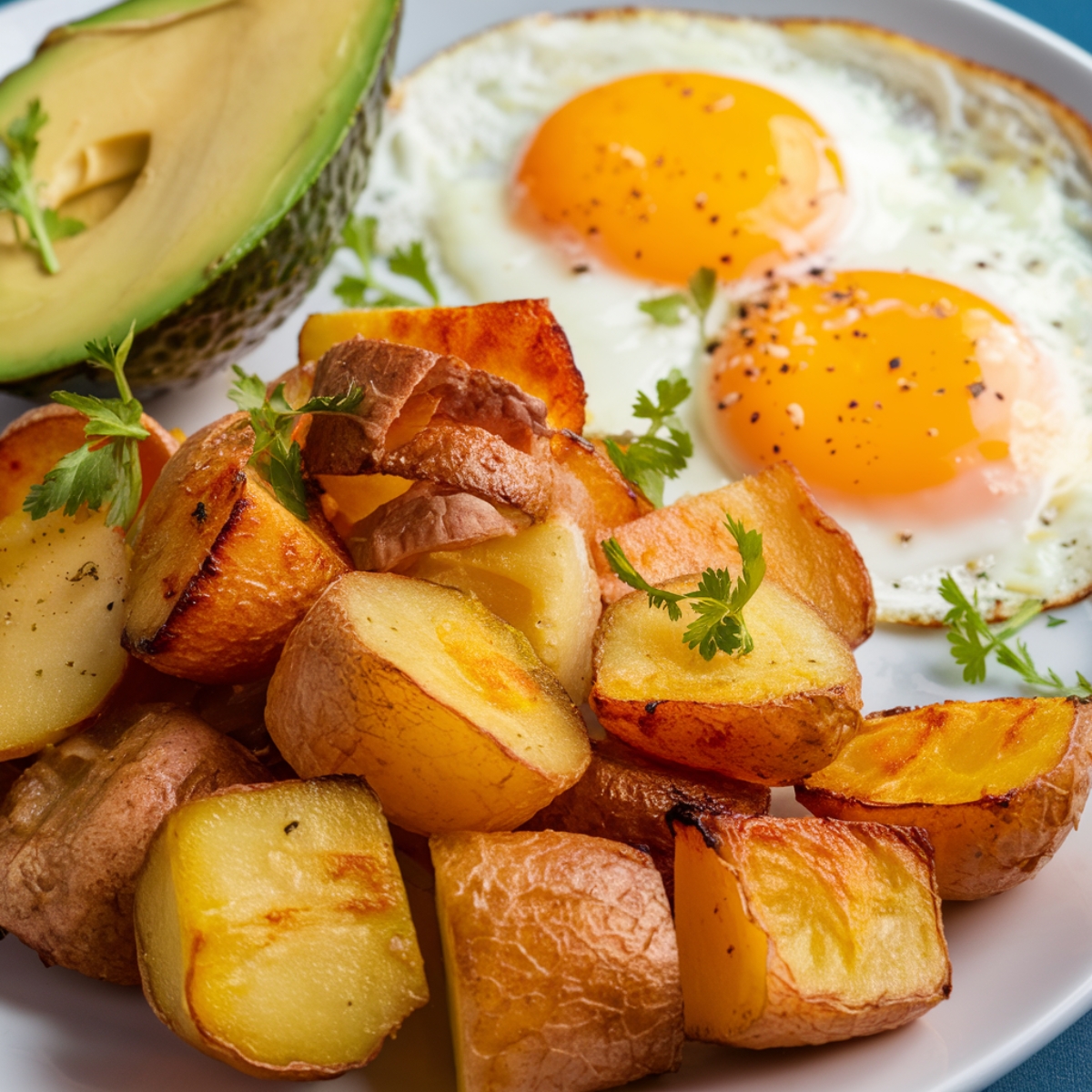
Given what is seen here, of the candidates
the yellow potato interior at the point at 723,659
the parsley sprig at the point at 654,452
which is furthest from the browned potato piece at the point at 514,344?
the yellow potato interior at the point at 723,659

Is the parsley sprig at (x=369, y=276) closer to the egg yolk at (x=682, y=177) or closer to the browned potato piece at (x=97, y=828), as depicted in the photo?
the egg yolk at (x=682, y=177)

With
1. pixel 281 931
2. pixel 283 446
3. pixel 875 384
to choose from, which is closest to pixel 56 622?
pixel 283 446

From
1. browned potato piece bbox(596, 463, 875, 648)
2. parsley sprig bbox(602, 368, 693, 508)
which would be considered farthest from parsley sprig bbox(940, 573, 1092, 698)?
parsley sprig bbox(602, 368, 693, 508)

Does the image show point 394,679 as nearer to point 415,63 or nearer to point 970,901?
point 970,901

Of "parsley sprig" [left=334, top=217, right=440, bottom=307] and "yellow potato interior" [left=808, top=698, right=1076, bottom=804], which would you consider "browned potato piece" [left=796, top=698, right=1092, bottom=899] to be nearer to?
"yellow potato interior" [left=808, top=698, right=1076, bottom=804]

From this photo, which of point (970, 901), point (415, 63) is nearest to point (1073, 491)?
point (970, 901)

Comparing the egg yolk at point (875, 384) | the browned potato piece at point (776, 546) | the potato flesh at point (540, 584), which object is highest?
the potato flesh at point (540, 584)
